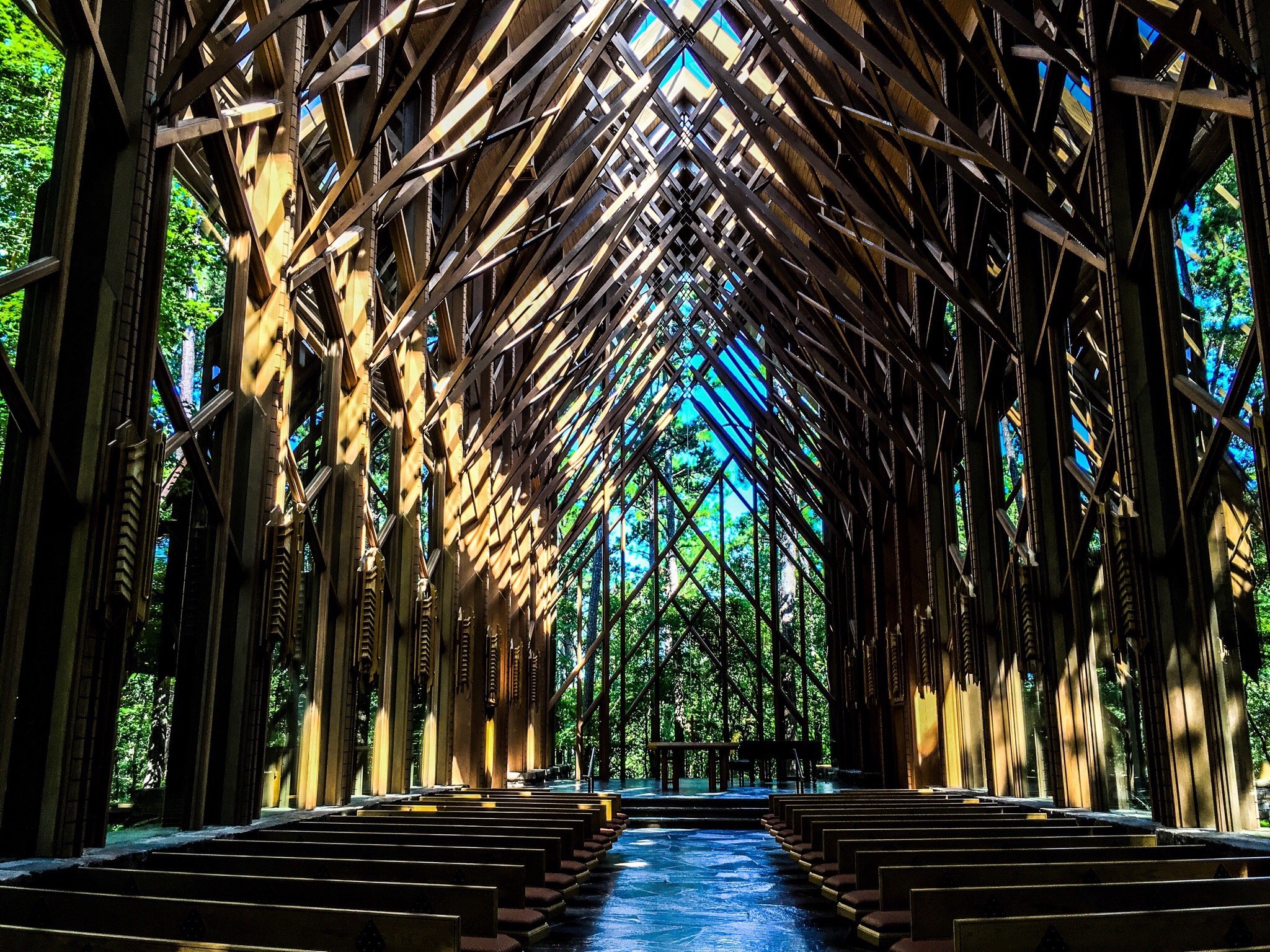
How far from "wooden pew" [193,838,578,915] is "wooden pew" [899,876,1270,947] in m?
1.73

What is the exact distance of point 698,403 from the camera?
2130 cm

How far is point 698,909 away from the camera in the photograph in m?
6.09

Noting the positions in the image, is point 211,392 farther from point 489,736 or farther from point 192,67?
point 489,736

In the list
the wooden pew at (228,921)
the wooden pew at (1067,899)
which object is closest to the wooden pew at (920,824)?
the wooden pew at (1067,899)

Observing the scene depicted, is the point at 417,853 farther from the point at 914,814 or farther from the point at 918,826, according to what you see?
the point at 914,814

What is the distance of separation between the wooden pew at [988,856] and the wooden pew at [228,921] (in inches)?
89.2

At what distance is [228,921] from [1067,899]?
2556 mm

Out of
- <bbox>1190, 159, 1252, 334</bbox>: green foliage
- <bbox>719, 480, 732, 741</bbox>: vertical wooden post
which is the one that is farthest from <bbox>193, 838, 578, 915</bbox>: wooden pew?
<bbox>719, 480, 732, 741</bbox>: vertical wooden post

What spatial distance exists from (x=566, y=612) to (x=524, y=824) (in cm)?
1611

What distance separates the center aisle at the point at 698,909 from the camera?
5004 mm

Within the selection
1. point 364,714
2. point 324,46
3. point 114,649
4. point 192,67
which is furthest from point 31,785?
point 364,714

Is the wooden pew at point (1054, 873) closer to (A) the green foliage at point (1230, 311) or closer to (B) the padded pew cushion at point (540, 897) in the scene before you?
(B) the padded pew cushion at point (540, 897)

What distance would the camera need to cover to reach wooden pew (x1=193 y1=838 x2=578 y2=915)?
15.2 ft

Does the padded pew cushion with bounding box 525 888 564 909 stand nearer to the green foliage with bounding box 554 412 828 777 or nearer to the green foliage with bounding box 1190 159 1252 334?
the green foliage with bounding box 1190 159 1252 334
